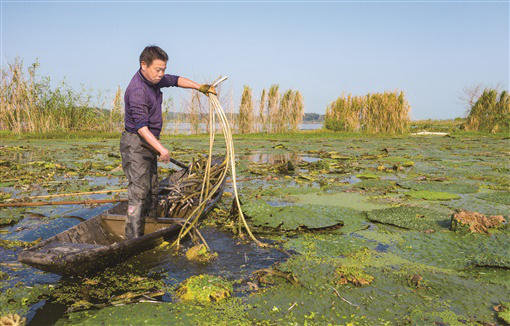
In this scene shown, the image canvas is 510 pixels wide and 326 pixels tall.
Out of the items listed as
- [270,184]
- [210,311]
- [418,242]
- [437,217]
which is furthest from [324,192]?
[210,311]

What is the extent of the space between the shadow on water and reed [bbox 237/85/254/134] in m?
17.2

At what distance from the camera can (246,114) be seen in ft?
67.1

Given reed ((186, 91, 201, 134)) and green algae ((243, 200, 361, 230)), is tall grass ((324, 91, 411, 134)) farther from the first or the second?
green algae ((243, 200, 361, 230))

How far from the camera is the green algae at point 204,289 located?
2309 mm

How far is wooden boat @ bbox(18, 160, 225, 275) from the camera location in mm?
2277

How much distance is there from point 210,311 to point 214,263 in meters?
0.75

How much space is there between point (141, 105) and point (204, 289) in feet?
5.26

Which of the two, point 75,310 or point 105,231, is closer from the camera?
point 75,310

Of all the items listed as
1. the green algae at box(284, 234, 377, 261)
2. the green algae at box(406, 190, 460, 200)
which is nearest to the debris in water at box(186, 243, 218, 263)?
the green algae at box(284, 234, 377, 261)

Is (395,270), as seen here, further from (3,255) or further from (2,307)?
(3,255)

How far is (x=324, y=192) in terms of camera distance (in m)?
5.66

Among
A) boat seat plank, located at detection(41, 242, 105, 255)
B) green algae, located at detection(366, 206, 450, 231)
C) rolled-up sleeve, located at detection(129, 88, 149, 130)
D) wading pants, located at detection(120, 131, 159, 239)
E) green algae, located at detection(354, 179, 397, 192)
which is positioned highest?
rolled-up sleeve, located at detection(129, 88, 149, 130)

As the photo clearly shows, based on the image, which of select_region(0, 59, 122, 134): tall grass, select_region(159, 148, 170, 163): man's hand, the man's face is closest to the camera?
select_region(159, 148, 170, 163): man's hand

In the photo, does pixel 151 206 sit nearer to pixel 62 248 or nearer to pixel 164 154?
pixel 164 154
